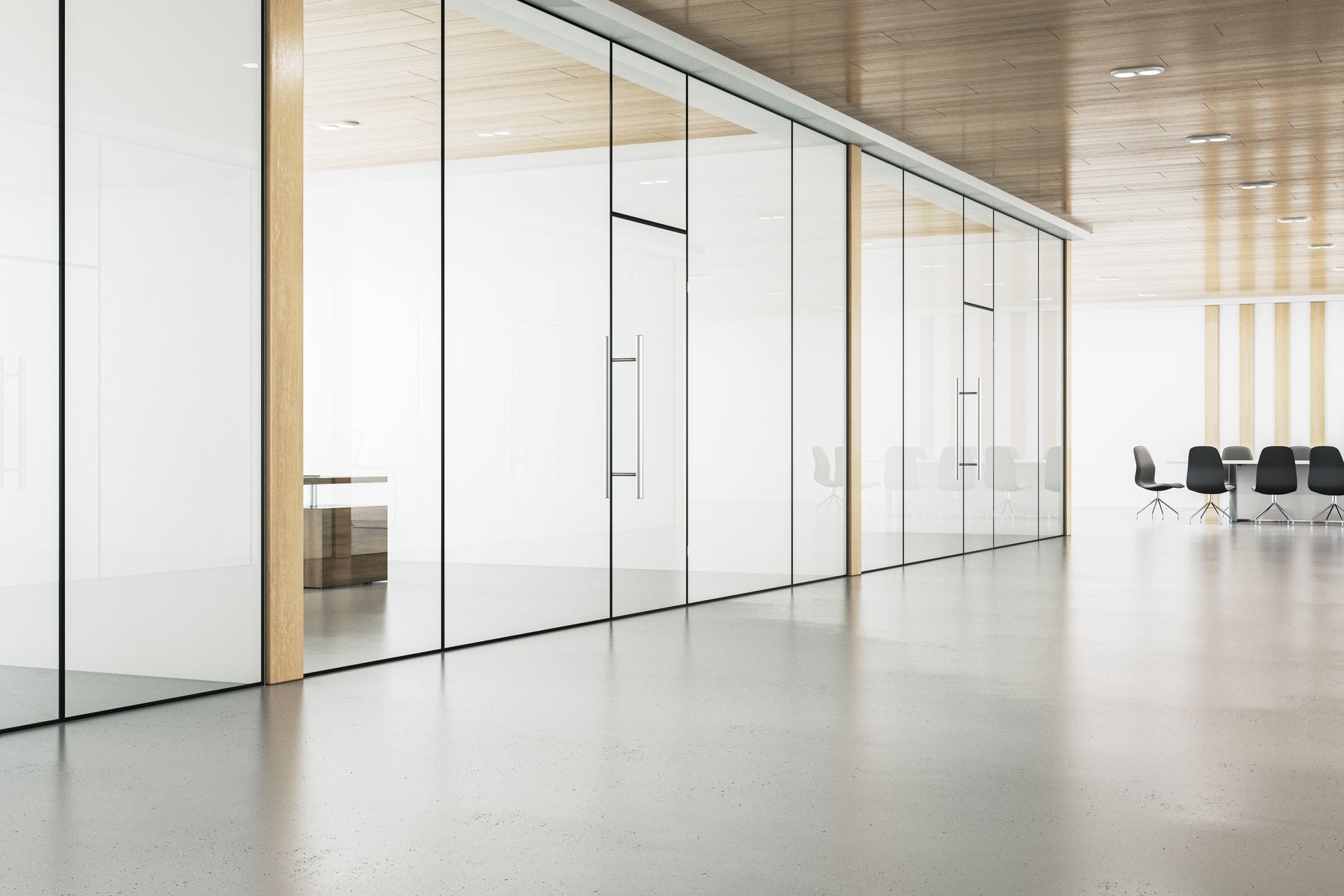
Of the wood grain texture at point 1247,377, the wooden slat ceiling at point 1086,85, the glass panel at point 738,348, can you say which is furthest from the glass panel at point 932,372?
the wood grain texture at point 1247,377

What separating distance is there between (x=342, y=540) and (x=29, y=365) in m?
1.71

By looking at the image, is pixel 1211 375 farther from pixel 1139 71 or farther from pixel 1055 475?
pixel 1139 71

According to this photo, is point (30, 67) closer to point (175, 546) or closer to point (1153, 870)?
point (175, 546)

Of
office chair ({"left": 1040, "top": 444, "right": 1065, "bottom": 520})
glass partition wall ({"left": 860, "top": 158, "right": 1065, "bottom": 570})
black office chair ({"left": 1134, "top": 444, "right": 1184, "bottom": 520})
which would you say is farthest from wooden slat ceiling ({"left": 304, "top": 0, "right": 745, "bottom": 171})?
black office chair ({"left": 1134, "top": 444, "right": 1184, "bottom": 520})

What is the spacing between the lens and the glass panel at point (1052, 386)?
15078 mm

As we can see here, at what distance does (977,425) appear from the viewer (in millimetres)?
13125

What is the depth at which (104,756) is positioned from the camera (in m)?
4.32

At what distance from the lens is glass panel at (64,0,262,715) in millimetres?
4969

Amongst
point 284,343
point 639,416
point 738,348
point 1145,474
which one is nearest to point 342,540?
point 284,343

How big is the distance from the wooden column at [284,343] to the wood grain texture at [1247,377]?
2034 cm

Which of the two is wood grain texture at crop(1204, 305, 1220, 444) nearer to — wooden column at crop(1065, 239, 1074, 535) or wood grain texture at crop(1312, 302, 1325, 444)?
wood grain texture at crop(1312, 302, 1325, 444)

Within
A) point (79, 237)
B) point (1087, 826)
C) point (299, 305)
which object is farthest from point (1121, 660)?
point (79, 237)

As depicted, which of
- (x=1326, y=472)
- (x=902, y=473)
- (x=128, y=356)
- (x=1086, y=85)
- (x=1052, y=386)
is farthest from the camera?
(x=1326, y=472)

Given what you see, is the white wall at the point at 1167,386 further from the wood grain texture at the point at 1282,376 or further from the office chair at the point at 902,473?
the office chair at the point at 902,473
